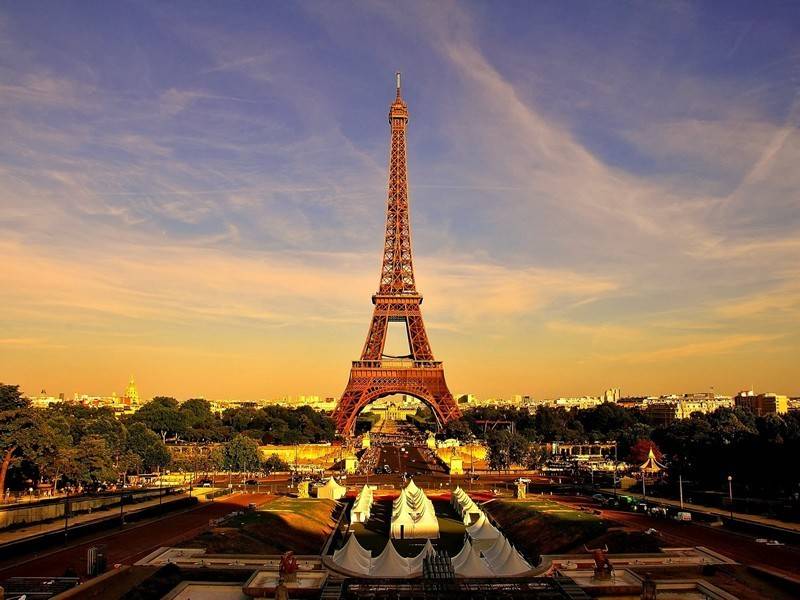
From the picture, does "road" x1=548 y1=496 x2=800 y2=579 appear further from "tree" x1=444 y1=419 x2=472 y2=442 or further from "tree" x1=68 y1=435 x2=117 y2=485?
"tree" x1=444 y1=419 x2=472 y2=442

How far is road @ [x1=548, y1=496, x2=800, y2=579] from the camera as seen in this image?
36.5 meters

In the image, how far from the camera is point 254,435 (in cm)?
11975

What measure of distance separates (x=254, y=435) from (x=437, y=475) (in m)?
42.8

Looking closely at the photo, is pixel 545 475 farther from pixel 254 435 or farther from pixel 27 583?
pixel 27 583

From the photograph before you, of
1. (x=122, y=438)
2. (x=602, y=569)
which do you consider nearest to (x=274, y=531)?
(x=602, y=569)

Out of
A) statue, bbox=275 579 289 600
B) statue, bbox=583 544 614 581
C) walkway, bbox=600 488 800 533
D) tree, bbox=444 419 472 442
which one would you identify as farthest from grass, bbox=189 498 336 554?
tree, bbox=444 419 472 442

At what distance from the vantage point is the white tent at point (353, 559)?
31.6 meters

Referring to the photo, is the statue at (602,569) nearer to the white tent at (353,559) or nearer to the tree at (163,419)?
the white tent at (353,559)

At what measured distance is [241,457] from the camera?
9044 centimetres

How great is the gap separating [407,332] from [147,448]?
47.6 m

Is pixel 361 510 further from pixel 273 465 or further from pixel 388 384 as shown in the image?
pixel 388 384

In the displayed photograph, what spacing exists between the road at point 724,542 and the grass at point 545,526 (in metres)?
3.88

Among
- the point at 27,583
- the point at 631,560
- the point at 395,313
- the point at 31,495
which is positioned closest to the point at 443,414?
the point at 395,313

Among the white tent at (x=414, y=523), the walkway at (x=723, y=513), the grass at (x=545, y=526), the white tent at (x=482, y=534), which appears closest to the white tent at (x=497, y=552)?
the white tent at (x=482, y=534)
